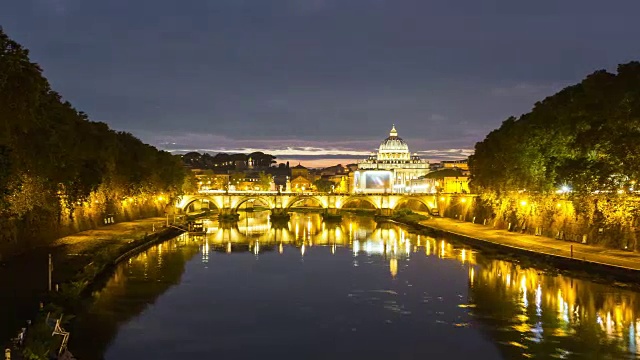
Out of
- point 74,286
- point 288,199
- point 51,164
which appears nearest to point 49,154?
point 51,164

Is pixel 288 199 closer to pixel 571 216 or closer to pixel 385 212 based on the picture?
Answer: pixel 385 212

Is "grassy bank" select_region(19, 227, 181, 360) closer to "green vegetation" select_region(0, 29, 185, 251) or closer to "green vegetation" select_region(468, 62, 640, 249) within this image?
"green vegetation" select_region(0, 29, 185, 251)

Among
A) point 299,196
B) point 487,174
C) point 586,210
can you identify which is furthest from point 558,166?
point 299,196

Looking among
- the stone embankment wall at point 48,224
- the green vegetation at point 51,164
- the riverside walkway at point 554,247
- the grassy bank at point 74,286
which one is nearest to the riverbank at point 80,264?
the grassy bank at point 74,286

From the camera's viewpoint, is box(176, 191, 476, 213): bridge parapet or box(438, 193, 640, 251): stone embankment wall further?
box(176, 191, 476, 213): bridge parapet

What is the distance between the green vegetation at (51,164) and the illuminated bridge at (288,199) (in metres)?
20.8

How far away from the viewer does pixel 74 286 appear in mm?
33094

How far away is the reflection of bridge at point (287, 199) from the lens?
4419 inches

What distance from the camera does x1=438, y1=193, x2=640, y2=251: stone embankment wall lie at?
4781 centimetres

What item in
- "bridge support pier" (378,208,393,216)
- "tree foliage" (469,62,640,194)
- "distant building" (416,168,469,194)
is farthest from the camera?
"distant building" (416,168,469,194)

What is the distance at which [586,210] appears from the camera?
52781mm

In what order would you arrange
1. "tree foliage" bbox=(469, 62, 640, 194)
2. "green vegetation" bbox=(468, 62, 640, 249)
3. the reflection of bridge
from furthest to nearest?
the reflection of bridge → "green vegetation" bbox=(468, 62, 640, 249) → "tree foliage" bbox=(469, 62, 640, 194)

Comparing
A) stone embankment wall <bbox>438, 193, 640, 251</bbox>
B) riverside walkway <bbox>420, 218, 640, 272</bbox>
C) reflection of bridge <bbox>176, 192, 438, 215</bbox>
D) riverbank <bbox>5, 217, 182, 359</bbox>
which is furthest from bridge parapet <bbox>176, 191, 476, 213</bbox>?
riverbank <bbox>5, 217, 182, 359</bbox>

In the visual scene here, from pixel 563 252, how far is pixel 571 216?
9578mm
